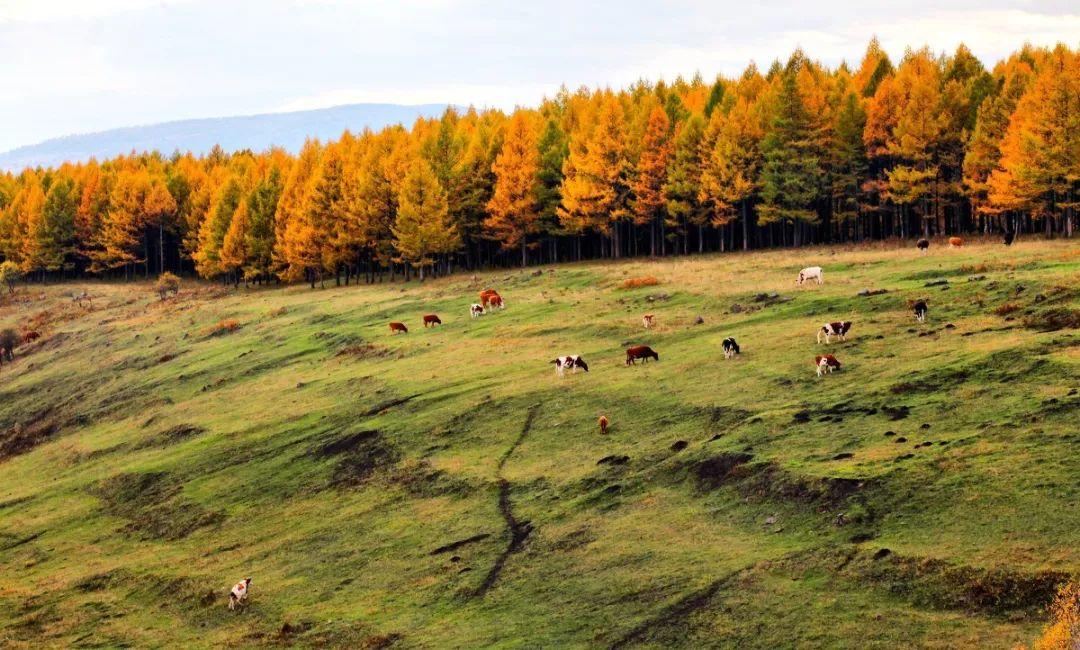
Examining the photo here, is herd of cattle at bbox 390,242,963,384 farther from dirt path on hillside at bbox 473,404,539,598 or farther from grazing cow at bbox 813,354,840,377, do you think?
dirt path on hillside at bbox 473,404,539,598

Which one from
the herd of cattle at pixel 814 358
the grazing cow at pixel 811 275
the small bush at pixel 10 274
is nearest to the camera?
the herd of cattle at pixel 814 358

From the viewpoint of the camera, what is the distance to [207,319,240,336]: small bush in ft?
226

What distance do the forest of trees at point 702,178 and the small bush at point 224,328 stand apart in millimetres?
17947

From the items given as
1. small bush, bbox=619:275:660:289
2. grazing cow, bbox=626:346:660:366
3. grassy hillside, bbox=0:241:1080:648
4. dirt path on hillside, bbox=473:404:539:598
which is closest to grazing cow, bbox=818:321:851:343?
grassy hillside, bbox=0:241:1080:648

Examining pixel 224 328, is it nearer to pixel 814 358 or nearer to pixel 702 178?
pixel 702 178

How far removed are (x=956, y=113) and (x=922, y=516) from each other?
220 ft

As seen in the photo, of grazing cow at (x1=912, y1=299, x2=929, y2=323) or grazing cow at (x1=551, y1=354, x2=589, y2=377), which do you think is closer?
grazing cow at (x1=912, y1=299, x2=929, y2=323)

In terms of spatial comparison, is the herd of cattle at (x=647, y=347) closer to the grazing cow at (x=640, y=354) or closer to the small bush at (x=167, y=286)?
the grazing cow at (x=640, y=354)

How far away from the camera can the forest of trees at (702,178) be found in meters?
72.6

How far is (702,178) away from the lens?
81.2 m

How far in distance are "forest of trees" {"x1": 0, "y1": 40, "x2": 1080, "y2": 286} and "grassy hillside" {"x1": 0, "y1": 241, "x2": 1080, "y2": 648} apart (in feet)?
74.8

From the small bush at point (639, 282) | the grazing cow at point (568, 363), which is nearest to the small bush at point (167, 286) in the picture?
the small bush at point (639, 282)

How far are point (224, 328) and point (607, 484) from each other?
48.9m

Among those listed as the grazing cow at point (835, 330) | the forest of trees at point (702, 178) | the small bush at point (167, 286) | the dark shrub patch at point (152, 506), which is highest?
the forest of trees at point (702, 178)
